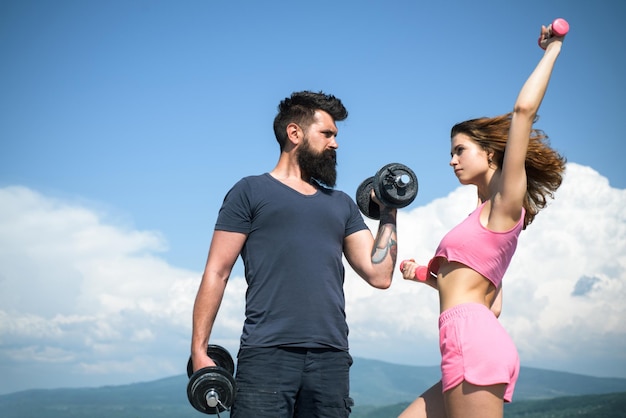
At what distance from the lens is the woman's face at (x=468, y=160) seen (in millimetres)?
3906

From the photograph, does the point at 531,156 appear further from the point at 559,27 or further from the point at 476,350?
the point at 476,350

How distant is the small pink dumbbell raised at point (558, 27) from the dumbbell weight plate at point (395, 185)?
1.37m

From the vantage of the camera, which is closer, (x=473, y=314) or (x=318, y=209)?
(x=473, y=314)

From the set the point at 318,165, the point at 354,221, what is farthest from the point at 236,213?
the point at 354,221

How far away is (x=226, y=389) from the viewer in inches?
161

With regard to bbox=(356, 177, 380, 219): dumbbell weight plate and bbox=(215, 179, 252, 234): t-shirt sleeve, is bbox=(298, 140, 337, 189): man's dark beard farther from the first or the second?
bbox=(215, 179, 252, 234): t-shirt sleeve

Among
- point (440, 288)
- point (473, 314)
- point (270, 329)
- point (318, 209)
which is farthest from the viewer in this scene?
point (318, 209)

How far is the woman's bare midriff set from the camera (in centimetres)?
373

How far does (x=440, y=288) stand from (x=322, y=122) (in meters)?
1.61

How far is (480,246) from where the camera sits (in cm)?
371

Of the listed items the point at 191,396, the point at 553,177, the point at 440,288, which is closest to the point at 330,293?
the point at 440,288

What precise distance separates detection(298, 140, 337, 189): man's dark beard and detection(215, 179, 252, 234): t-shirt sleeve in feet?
1.58

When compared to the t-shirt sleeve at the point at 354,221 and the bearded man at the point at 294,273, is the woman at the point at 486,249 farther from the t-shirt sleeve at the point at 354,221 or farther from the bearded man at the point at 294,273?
the t-shirt sleeve at the point at 354,221

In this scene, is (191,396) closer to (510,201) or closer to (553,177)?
(510,201)
